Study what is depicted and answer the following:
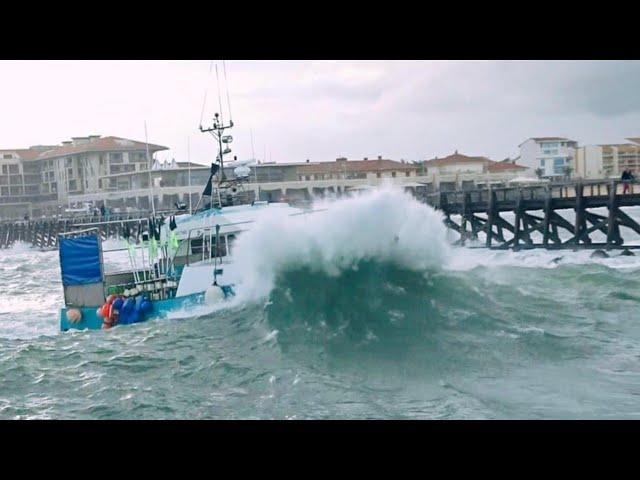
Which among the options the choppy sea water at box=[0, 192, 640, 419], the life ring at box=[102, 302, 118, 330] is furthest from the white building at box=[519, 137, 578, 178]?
the life ring at box=[102, 302, 118, 330]

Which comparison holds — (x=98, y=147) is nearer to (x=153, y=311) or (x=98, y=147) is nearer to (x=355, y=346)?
(x=153, y=311)

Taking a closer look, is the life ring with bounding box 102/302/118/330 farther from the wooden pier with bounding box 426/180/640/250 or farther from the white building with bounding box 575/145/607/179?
the white building with bounding box 575/145/607/179

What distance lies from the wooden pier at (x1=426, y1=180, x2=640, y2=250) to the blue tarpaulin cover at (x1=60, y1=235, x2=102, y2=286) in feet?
35.3

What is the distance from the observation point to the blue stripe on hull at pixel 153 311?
10.5m

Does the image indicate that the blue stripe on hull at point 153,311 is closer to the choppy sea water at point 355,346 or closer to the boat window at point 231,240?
the choppy sea water at point 355,346

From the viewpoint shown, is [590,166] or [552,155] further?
[552,155]

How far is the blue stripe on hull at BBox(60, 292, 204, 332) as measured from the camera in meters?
10.5

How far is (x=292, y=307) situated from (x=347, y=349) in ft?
5.60

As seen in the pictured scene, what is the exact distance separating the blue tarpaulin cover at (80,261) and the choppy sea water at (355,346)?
2.91 ft

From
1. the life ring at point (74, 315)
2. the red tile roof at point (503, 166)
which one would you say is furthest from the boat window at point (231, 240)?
the red tile roof at point (503, 166)

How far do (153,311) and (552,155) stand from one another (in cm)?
1767

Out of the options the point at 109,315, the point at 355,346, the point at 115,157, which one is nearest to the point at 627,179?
the point at 355,346

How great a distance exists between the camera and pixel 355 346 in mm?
8344

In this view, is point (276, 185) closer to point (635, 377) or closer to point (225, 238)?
point (225, 238)
